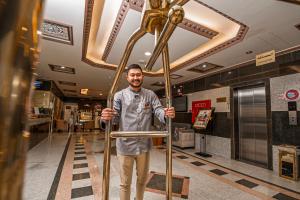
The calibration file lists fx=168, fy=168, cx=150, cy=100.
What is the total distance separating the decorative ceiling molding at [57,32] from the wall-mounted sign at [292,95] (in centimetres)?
444

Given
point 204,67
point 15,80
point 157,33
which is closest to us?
point 15,80

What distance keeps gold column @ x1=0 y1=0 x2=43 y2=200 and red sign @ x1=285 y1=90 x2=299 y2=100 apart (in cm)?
442

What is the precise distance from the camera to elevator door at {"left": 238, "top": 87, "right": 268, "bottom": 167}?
4089 mm

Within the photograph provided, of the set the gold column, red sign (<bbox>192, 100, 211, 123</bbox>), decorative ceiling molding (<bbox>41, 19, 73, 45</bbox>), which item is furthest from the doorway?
the gold column

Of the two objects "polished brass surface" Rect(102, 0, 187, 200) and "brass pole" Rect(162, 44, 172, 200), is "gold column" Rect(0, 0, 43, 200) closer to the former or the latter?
"polished brass surface" Rect(102, 0, 187, 200)

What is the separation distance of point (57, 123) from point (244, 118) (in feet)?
32.9

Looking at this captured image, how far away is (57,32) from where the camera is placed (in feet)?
10.3

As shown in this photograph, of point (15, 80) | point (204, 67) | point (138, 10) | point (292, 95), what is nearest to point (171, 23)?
point (15, 80)

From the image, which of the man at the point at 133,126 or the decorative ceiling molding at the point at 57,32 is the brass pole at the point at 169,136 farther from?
the decorative ceiling molding at the point at 57,32

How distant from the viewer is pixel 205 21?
2926 mm

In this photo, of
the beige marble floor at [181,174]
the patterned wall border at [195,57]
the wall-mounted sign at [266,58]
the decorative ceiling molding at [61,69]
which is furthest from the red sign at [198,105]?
the decorative ceiling molding at [61,69]

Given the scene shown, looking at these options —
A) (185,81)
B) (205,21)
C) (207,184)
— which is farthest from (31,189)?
(185,81)

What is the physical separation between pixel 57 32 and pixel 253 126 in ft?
16.3

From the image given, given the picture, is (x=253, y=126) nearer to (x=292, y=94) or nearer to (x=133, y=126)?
(x=292, y=94)
